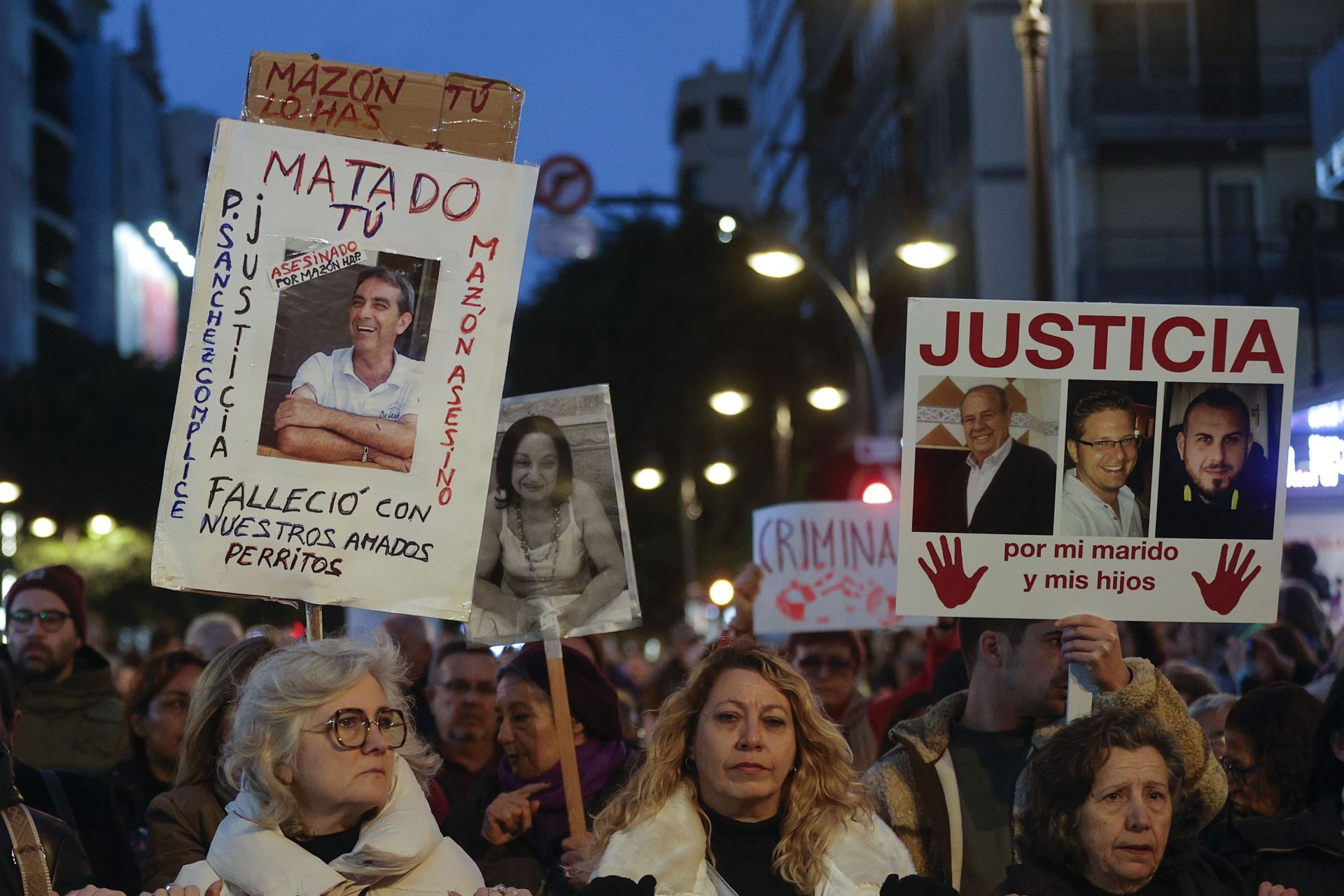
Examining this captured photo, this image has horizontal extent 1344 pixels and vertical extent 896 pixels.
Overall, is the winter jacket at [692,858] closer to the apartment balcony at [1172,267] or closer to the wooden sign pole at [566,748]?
the wooden sign pole at [566,748]

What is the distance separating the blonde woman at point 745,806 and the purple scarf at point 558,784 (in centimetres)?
123

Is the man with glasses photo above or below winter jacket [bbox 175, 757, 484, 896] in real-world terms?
above

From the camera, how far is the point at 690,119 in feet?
342

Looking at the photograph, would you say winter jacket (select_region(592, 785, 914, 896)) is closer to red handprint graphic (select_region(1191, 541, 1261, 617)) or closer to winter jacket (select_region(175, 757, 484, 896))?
winter jacket (select_region(175, 757, 484, 896))

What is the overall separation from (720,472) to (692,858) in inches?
1291

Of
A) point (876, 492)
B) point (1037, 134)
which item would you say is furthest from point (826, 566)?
point (876, 492)

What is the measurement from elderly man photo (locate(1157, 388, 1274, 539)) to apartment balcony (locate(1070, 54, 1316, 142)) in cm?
2305

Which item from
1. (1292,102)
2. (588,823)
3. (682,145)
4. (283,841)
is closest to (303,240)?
(283,841)

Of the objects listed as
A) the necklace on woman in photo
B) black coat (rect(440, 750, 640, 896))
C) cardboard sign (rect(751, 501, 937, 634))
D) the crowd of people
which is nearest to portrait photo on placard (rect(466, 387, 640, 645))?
the necklace on woman in photo

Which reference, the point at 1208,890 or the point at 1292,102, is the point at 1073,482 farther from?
the point at 1292,102

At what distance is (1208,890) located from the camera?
4039 mm

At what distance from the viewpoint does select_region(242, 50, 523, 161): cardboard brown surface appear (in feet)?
16.1

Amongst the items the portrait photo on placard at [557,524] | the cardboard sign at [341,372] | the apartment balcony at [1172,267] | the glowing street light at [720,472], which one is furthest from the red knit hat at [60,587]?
the glowing street light at [720,472]

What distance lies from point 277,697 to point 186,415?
994mm
